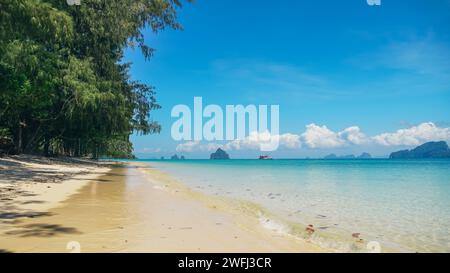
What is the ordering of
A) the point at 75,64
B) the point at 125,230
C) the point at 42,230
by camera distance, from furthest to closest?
the point at 75,64 → the point at 125,230 → the point at 42,230

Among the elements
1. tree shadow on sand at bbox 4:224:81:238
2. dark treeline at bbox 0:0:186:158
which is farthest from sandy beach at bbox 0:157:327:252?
dark treeline at bbox 0:0:186:158

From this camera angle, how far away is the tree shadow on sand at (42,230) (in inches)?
209

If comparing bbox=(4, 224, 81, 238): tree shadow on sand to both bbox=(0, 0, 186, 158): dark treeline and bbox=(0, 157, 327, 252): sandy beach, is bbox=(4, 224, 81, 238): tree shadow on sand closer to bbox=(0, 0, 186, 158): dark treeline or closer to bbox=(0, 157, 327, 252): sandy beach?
bbox=(0, 157, 327, 252): sandy beach

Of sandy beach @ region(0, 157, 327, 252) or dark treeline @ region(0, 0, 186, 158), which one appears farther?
dark treeline @ region(0, 0, 186, 158)

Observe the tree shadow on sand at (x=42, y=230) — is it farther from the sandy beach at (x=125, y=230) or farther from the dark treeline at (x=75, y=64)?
the dark treeline at (x=75, y=64)

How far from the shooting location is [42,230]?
5617 millimetres

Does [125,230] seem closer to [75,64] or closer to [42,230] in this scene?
[42,230]

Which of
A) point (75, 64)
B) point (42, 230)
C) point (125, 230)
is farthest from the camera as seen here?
point (75, 64)

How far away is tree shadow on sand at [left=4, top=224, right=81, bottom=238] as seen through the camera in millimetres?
5309

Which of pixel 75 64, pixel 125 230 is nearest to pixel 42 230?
A: pixel 125 230

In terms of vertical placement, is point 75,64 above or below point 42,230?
above

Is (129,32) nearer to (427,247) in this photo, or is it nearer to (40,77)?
(40,77)
